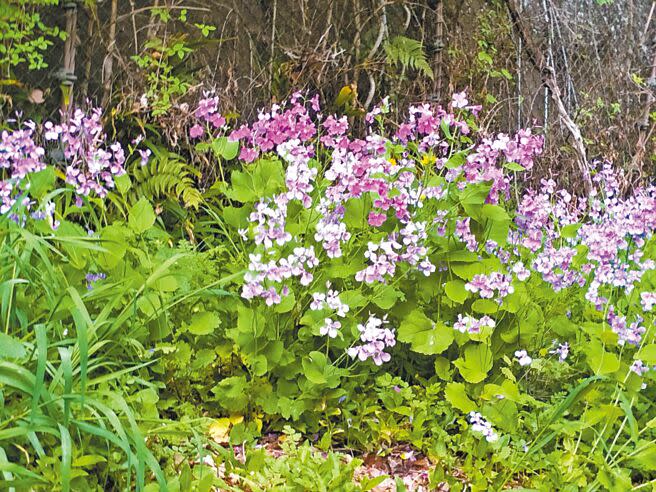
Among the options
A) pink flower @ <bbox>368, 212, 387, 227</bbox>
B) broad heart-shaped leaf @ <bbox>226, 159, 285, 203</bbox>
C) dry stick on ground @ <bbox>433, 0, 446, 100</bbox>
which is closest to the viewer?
pink flower @ <bbox>368, 212, 387, 227</bbox>

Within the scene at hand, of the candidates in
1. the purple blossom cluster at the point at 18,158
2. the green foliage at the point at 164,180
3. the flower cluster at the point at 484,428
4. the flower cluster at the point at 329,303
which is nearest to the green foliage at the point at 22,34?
the green foliage at the point at 164,180

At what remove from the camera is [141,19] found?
14.1 feet

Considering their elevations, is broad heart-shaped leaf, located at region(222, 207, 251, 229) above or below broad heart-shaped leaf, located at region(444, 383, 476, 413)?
above

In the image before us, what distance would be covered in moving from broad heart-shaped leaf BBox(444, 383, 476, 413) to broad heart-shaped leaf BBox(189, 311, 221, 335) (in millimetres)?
685

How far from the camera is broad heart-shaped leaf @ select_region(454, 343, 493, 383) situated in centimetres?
221

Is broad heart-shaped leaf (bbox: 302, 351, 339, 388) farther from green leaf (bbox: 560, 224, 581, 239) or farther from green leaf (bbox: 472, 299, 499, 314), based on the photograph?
green leaf (bbox: 560, 224, 581, 239)

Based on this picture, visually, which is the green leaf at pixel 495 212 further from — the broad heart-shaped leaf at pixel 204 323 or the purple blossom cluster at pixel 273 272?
the broad heart-shaped leaf at pixel 204 323

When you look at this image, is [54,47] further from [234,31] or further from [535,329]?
[535,329]

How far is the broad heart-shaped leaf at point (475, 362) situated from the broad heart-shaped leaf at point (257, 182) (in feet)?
2.51

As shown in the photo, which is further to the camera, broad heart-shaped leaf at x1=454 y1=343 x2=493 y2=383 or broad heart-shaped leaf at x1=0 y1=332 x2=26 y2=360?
broad heart-shaped leaf at x1=454 y1=343 x2=493 y2=383

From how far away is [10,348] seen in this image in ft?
5.40

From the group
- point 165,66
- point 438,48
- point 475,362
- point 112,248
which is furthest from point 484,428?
point 438,48

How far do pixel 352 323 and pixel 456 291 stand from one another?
0.33 m

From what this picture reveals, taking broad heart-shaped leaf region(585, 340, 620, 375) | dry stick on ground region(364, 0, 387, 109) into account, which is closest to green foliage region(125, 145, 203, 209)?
dry stick on ground region(364, 0, 387, 109)
